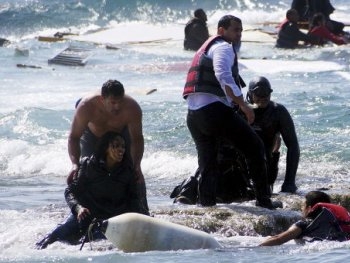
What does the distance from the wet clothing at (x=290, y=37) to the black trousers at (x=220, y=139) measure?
51.2 ft

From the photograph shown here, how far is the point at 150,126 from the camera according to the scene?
682 inches

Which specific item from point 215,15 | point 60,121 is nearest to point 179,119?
point 60,121

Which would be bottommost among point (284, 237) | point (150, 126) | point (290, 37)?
point (150, 126)

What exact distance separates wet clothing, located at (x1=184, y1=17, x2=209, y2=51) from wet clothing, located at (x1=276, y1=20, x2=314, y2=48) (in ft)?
5.37

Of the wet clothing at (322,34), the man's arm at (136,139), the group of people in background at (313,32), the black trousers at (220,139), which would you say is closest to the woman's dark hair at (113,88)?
the man's arm at (136,139)

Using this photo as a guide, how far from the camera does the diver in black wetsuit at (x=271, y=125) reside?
33.8 ft

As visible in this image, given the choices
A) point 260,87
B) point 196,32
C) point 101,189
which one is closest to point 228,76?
point 260,87

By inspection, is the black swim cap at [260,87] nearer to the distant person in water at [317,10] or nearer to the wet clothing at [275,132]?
the wet clothing at [275,132]

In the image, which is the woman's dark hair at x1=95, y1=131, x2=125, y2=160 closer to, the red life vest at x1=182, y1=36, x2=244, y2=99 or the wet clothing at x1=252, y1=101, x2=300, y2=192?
the red life vest at x1=182, y1=36, x2=244, y2=99

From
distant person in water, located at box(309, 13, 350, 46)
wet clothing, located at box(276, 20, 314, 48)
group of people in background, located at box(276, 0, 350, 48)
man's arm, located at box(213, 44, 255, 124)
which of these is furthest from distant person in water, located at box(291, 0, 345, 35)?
man's arm, located at box(213, 44, 255, 124)

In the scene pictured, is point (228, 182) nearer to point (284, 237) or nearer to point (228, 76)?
point (228, 76)

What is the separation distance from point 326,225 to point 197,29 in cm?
1659

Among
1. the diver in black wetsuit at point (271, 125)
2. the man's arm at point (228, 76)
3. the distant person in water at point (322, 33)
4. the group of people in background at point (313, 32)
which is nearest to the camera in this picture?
the man's arm at point (228, 76)

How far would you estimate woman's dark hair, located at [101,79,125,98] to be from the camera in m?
8.81
